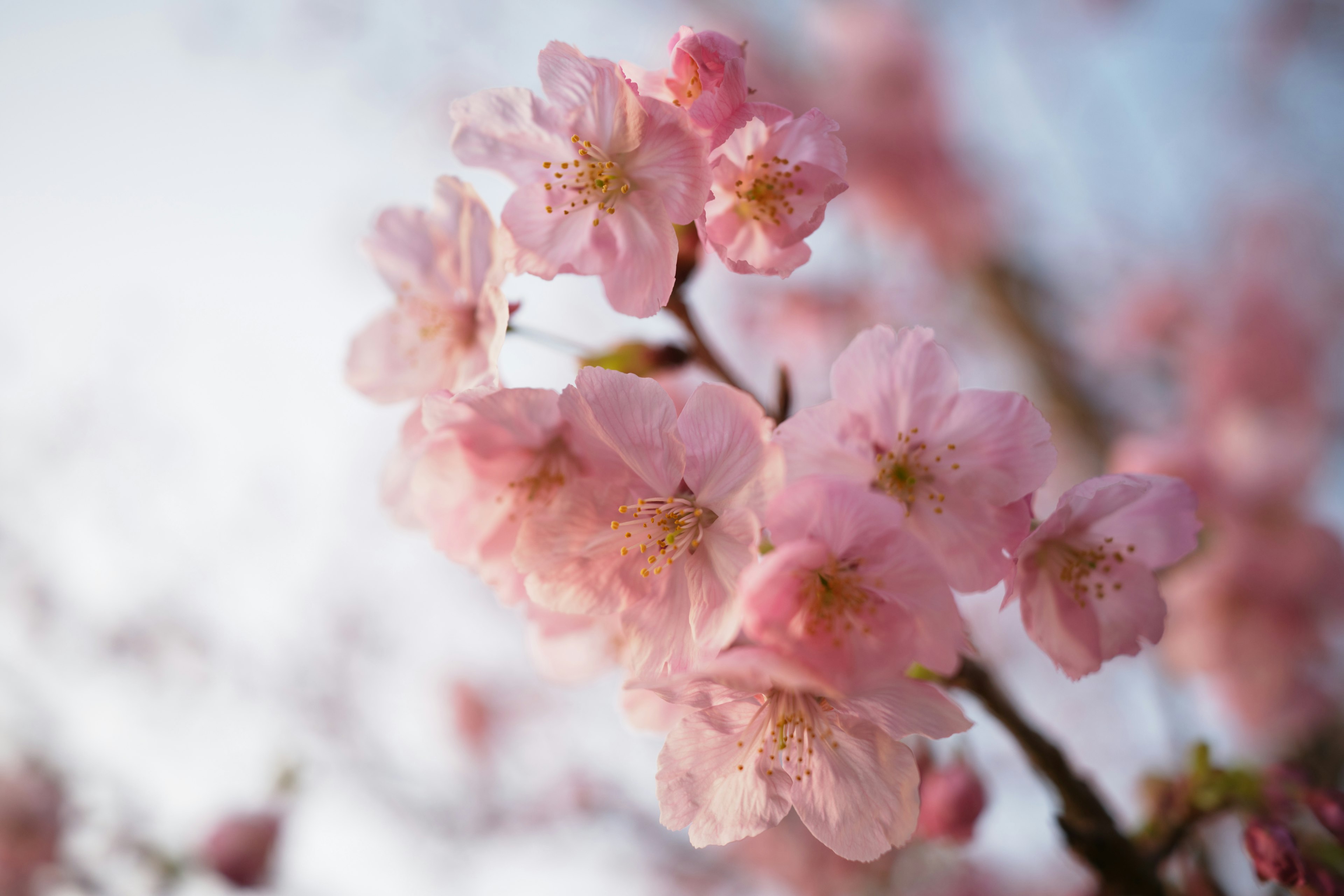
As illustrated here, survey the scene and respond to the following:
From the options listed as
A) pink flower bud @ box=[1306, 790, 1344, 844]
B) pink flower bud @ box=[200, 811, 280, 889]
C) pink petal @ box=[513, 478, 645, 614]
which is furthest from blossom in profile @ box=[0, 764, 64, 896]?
pink flower bud @ box=[1306, 790, 1344, 844]

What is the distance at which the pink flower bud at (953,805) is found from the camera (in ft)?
3.61

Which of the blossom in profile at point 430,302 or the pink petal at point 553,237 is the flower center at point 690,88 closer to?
the pink petal at point 553,237

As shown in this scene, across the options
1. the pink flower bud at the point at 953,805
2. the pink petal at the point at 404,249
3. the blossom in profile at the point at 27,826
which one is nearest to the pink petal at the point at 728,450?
the pink petal at the point at 404,249

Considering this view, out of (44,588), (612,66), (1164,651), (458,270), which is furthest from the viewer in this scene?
(44,588)

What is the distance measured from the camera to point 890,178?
490 cm

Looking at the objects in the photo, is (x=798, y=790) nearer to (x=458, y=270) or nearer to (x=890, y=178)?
(x=458, y=270)

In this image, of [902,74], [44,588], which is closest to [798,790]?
[44,588]

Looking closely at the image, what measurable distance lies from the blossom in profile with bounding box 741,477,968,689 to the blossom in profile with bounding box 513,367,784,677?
0.18ft

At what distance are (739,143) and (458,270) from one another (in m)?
0.39

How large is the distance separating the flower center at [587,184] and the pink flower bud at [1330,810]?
1.07 metres

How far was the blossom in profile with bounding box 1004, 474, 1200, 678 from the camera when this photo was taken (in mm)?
738

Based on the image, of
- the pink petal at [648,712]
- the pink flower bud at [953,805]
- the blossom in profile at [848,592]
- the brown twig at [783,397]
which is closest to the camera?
the blossom in profile at [848,592]

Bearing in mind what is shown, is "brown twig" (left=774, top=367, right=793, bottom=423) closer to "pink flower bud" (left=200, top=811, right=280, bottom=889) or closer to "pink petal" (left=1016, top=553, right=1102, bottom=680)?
"pink petal" (left=1016, top=553, right=1102, bottom=680)

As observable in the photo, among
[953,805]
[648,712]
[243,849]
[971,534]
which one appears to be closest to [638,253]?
[971,534]
